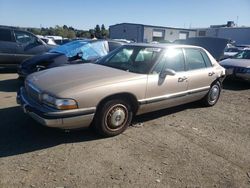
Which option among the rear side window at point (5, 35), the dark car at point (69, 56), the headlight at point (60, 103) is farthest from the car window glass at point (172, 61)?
the rear side window at point (5, 35)

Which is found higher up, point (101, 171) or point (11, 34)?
point (11, 34)

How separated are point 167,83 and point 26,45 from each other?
7.07 m

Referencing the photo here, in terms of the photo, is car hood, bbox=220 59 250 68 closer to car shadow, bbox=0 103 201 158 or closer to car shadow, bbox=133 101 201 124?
car shadow, bbox=133 101 201 124

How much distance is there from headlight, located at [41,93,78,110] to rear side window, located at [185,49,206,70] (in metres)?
2.76

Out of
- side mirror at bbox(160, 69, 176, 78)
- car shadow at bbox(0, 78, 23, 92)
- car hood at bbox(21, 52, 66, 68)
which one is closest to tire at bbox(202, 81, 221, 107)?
side mirror at bbox(160, 69, 176, 78)

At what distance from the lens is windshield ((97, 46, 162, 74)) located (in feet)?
15.7

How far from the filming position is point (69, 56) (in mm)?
7809

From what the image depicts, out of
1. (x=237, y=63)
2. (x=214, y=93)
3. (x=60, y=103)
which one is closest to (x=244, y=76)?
(x=237, y=63)

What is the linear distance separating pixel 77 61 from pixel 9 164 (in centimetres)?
460

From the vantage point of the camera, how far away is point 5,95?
6.50 m

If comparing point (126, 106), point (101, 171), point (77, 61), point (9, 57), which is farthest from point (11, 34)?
point (101, 171)

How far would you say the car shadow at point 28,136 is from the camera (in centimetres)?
381

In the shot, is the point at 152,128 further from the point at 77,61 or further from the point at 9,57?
the point at 9,57

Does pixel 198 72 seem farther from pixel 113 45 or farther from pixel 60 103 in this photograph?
pixel 113 45
